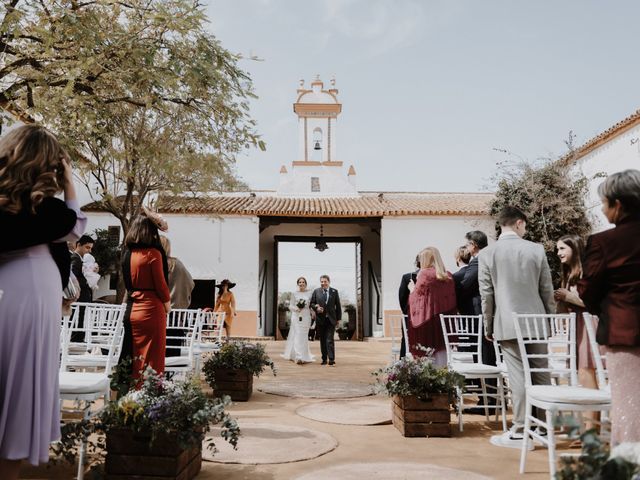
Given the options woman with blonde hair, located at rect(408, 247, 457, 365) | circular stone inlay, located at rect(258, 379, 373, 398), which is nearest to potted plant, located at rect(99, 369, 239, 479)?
woman with blonde hair, located at rect(408, 247, 457, 365)

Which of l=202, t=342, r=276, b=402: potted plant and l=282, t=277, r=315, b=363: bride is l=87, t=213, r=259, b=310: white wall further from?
l=202, t=342, r=276, b=402: potted plant

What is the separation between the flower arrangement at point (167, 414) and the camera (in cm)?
254

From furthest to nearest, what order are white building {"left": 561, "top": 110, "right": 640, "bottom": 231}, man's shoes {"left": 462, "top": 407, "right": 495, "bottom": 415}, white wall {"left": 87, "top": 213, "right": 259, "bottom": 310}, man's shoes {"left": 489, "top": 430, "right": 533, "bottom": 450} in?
white wall {"left": 87, "top": 213, "right": 259, "bottom": 310} < white building {"left": 561, "top": 110, "right": 640, "bottom": 231} < man's shoes {"left": 462, "top": 407, "right": 495, "bottom": 415} < man's shoes {"left": 489, "top": 430, "right": 533, "bottom": 450}

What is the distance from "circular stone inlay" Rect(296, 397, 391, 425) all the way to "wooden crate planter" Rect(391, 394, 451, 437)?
557mm

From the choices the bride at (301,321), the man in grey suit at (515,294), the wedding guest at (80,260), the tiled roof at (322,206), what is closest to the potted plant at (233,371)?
the wedding guest at (80,260)

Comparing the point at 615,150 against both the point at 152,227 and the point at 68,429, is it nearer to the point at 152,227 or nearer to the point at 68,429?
the point at 152,227

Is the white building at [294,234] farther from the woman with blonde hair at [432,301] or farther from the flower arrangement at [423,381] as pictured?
the flower arrangement at [423,381]

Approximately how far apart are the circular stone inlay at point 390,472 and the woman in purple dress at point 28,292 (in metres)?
1.55

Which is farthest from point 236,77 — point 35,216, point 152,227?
point 35,216

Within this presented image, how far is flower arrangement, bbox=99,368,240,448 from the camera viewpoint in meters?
2.54

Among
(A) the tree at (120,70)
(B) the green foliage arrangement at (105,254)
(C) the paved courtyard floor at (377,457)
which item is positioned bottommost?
(C) the paved courtyard floor at (377,457)

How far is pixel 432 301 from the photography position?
4805 mm

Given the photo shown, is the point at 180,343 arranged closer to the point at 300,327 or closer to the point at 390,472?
the point at 390,472

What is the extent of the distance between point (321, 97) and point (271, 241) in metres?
6.16
